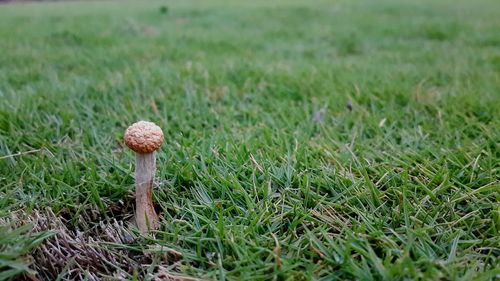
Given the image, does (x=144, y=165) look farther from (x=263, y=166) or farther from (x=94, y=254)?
(x=263, y=166)

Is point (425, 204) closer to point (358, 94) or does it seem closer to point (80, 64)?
point (358, 94)

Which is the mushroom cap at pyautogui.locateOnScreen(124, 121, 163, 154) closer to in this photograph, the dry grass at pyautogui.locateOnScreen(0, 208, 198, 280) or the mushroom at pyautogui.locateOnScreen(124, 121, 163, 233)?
the mushroom at pyautogui.locateOnScreen(124, 121, 163, 233)

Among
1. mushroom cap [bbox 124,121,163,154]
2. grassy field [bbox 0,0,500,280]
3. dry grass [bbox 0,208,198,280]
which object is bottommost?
dry grass [bbox 0,208,198,280]

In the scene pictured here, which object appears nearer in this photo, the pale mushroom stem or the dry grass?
the dry grass

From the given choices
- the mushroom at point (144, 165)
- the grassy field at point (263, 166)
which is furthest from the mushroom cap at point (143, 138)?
the grassy field at point (263, 166)

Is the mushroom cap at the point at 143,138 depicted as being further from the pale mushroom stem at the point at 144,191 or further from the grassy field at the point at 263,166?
the grassy field at the point at 263,166

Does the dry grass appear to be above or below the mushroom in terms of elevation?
below

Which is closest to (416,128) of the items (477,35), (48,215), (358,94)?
(358,94)

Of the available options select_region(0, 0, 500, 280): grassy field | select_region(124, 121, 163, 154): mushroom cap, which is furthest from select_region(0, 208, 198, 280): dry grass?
select_region(124, 121, 163, 154): mushroom cap
